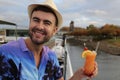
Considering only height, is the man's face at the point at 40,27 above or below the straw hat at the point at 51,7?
below

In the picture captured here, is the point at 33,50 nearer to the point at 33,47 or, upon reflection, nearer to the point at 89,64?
the point at 33,47

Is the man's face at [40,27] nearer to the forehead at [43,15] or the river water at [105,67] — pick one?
the forehead at [43,15]

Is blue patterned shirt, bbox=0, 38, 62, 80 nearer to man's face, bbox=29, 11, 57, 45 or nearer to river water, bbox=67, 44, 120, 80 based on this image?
man's face, bbox=29, 11, 57, 45

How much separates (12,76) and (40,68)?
248 mm

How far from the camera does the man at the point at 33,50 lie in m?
2.62

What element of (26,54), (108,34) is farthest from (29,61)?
(108,34)

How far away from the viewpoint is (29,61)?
2680mm

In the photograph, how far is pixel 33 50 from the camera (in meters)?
2.73

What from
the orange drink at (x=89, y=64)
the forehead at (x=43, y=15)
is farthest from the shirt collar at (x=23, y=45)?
the orange drink at (x=89, y=64)

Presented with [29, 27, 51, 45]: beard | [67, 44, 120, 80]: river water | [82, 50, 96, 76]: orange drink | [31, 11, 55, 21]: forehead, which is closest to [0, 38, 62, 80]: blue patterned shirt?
[29, 27, 51, 45]: beard

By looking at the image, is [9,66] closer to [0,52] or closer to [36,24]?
[0,52]

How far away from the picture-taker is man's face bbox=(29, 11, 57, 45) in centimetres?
263

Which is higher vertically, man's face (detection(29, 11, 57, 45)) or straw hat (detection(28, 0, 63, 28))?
straw hat (detection(28, 0, 63, 28))

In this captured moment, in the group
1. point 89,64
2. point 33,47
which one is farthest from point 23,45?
point 89,64
